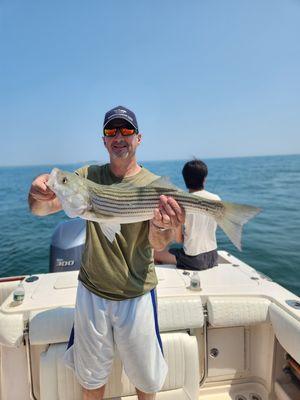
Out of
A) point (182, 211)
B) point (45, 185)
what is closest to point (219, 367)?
point (182, 211)

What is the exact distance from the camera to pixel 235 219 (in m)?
2.93

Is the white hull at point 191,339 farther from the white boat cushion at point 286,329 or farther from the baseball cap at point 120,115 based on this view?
the baseball cap at point 120,115

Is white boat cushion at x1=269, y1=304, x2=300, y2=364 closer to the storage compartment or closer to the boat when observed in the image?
the boat

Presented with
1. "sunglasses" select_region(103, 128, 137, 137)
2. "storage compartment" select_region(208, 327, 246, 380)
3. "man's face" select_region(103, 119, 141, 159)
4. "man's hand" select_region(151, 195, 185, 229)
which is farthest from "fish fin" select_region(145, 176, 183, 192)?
"storage compartment" select_region(208, 327, 246, 380)

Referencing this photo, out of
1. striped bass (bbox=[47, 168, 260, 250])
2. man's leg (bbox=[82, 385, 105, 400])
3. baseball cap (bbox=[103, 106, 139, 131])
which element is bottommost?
man's leg (bbox=[82, 385, 105, 400])

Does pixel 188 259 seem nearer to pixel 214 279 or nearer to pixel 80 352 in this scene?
pixel 214 279

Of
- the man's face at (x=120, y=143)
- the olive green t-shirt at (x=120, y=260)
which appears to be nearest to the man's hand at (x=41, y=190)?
the olive green t-shirt at (x=120, y=260)

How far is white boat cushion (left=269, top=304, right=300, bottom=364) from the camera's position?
3314 millimetres

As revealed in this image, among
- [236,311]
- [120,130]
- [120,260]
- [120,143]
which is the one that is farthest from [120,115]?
[236,311]

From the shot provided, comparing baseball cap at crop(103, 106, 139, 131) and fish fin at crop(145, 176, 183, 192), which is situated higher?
baseball cap at crop(103, 106, 139, 131)

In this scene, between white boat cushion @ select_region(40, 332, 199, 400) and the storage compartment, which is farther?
the storage compartment

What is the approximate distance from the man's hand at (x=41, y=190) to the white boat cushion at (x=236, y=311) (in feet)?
7.36

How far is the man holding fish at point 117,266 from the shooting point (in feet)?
9.18

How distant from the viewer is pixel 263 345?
4.00 metres
